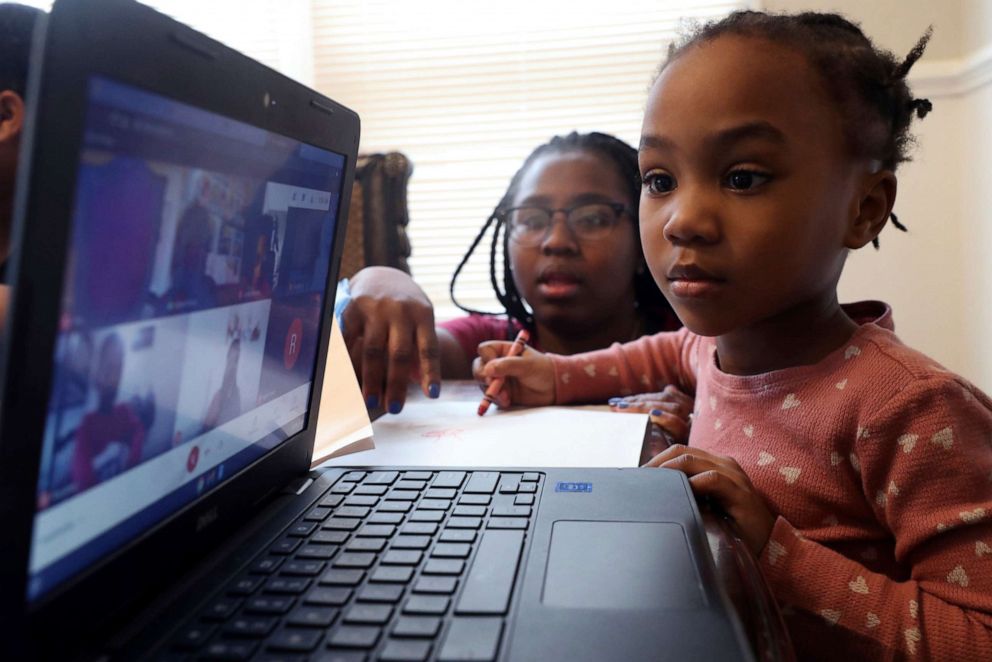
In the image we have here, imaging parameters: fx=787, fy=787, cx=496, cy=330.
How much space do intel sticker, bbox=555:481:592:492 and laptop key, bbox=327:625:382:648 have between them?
0.21 m

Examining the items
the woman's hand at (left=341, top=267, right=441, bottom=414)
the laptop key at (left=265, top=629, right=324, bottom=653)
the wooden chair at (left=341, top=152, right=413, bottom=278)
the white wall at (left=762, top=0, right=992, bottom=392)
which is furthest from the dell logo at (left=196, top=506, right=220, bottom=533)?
the white wall at (left=762, top=0, right=992, bottom=392)

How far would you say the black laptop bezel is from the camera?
25 centimetres


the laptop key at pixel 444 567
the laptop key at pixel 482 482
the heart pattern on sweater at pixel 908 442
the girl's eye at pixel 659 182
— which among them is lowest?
the laptop key at pixel 444 567

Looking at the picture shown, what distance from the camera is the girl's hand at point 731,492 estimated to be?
0.53m

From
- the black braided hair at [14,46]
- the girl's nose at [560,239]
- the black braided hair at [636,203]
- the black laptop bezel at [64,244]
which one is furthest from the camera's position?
the black braided hair at [636,203]

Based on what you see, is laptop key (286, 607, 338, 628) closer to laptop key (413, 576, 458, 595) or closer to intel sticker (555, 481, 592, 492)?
laptop key (413, 576, 458, 595)

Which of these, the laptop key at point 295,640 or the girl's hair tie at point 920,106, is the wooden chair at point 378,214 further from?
the laptop key at point 295,640

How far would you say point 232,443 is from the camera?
1.48ft

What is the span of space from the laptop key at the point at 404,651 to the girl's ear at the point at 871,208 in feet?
1.74

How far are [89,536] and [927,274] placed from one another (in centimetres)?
201

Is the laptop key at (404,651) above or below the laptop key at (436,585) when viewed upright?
below

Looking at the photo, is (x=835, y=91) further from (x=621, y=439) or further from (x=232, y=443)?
(x=232, y=443)

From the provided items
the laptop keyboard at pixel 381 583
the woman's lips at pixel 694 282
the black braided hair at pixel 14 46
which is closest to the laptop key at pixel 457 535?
the laptop keyboard at pixel 381 583

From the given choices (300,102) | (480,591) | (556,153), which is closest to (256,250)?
(300,102)
